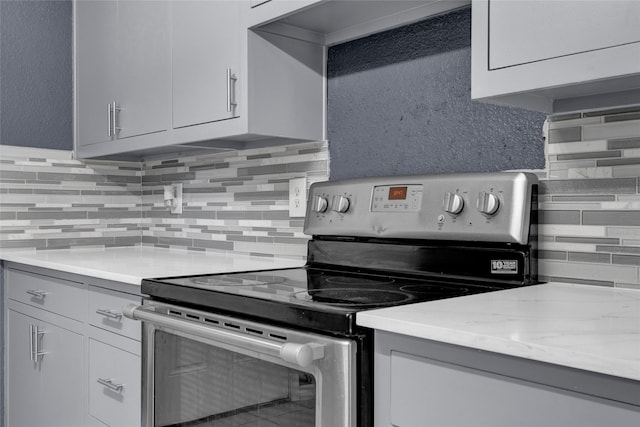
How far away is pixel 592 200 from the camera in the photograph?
4.57 ft

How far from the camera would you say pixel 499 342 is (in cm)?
87

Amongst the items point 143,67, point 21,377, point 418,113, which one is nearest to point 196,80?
point 143,67

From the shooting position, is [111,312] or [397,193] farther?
[111,312]

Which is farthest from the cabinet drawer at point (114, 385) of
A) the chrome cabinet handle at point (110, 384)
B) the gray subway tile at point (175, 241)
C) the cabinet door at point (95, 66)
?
the cabinet door at point (95, 66)

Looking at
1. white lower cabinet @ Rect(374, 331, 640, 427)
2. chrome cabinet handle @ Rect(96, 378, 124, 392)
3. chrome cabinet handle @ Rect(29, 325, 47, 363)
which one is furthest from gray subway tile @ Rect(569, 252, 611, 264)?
chrome cabinet handle @ Rect(29, 325, 47, 363)

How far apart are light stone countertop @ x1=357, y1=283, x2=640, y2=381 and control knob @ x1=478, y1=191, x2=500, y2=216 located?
0.21 meters

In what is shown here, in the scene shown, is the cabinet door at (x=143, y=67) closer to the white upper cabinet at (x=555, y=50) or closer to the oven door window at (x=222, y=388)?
the oven door window at (x=222, y=388)

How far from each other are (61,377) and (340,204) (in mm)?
1200

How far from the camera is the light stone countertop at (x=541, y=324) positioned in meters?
0.80

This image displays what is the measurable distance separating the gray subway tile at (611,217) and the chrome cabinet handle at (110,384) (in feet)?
4.45

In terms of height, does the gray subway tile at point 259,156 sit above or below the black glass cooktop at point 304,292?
above

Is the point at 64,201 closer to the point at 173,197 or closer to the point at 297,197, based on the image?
the point at 173,197

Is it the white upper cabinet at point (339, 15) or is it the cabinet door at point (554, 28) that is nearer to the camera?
the cabinet door at point (554, 28)

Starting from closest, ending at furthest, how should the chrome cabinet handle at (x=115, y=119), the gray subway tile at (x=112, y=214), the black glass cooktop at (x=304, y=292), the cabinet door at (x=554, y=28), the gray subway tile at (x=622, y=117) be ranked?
the cabinet door at (x=554, y=28)
the black glass cooktop at (x=304, y=292)
the gray subway tile at (x=622, y=117)
the chrome cabinet handle at (x=115, y=119)
the gray subway tile at (x=112, y=214)
